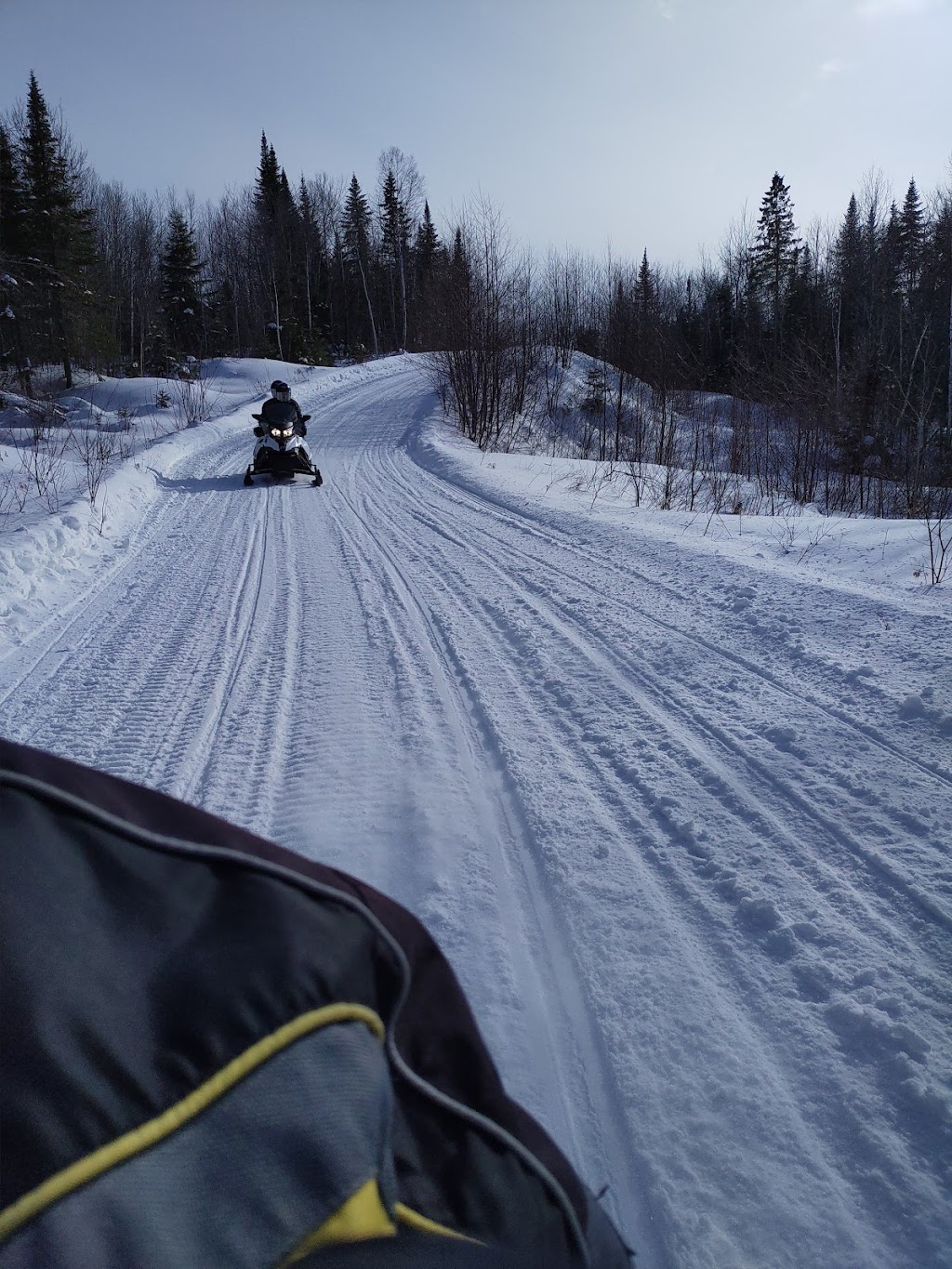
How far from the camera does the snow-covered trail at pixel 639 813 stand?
5.86ft

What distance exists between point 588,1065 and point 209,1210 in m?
1.48

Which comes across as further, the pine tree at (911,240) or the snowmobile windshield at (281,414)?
the pine tree at (911,240)

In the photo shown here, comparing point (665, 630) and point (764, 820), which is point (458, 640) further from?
point (764, 820)

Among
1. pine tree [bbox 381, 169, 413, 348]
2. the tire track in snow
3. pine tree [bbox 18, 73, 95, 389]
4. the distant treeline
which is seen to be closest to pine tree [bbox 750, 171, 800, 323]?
the distant treeline

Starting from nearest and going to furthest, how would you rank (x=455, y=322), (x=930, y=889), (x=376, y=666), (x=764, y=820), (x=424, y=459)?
(x=930, y=889), (x=764, y=820), (x=376, y=666), (x=424, y=459), (x=455, y=322)

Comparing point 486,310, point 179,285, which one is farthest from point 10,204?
point 486,310

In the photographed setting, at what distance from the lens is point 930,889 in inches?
100.0

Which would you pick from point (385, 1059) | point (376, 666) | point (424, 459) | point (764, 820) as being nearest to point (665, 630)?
point (376, 666)

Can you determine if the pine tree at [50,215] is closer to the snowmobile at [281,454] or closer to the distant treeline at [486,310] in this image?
the distant treeline at [486,310]

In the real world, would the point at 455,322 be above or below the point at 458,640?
above

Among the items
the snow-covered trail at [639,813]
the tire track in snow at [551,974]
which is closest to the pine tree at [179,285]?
the snow-covered trail at [639,813]

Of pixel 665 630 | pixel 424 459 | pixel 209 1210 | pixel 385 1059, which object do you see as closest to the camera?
pixel 209 1210

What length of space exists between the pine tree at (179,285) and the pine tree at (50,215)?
31.4ft

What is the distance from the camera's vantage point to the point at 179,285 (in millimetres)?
43156
